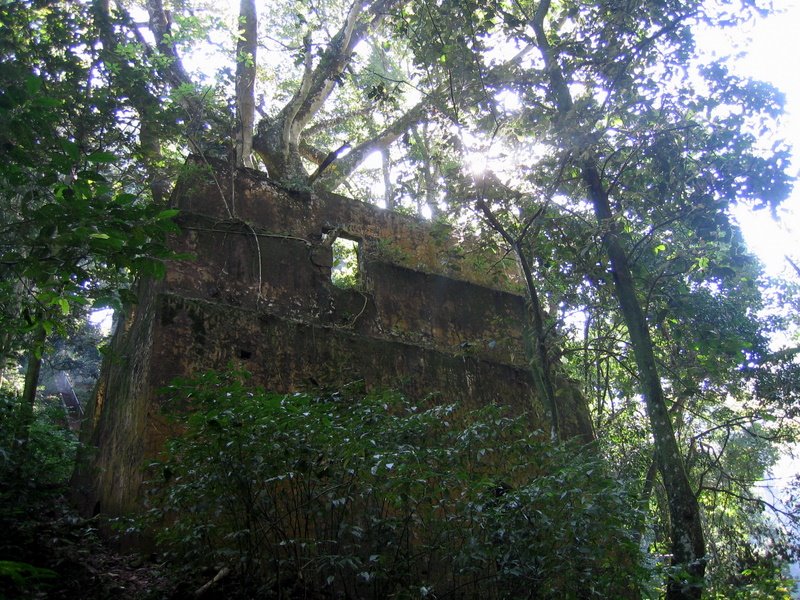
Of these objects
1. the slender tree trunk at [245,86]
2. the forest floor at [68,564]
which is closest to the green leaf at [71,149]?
the forest floor at [68,564]

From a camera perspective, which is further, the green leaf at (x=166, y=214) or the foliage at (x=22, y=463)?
the foliage at (x=22, y=463)

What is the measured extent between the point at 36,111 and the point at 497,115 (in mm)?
4015

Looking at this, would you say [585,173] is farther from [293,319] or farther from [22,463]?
[22,463]

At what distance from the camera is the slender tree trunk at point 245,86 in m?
7.83

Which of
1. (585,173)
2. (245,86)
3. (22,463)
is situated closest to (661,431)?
(585,173)

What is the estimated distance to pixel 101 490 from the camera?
4887mm

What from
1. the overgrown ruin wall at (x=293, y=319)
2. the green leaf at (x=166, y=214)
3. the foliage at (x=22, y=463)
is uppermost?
the overgrown ruin wall at (x=293, y=319)

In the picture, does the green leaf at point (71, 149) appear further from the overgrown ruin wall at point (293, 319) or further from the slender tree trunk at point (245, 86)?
the slender tree trunk at point (245, 86)

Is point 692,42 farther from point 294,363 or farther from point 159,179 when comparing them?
point 159,179

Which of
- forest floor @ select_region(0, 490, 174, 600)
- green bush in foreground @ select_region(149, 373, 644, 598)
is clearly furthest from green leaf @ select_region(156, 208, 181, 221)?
forest floor @ select_region(0, 490, 174, 600)

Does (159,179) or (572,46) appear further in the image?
(159,179)

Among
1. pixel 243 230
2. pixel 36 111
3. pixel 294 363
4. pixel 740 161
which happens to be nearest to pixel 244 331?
pixel 294 363

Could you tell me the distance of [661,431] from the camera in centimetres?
445

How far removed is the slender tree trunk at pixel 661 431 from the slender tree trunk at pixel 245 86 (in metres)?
4.23
